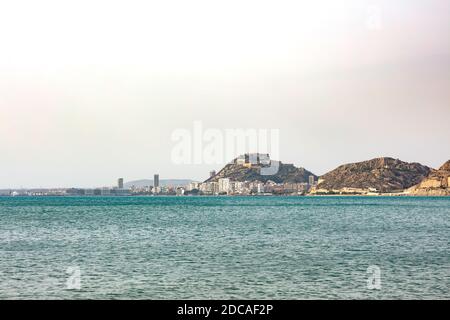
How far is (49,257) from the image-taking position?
48.0m

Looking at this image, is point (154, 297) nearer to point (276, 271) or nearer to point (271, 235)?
point (276, 271)

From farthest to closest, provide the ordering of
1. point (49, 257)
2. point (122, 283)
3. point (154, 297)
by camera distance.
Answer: point (49, 257)
point (122, 283)
point (154, 297)

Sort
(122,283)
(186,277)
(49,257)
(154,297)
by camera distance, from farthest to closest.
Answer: (49,257), (186,277), (122,283), (154,297)

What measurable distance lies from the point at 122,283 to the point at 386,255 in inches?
955

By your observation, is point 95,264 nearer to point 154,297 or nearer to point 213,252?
point 213,252

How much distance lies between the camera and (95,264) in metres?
43.8

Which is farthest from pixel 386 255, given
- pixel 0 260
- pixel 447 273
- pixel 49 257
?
pixel 0 260
